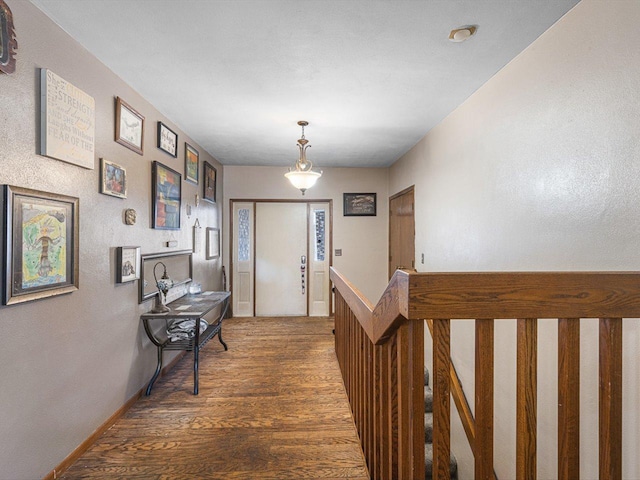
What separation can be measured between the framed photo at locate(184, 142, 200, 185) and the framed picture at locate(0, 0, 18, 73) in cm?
201

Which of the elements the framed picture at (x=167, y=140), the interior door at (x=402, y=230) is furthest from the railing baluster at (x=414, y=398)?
the interior door at (x=402, y=230)

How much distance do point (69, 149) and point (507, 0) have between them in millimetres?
2385

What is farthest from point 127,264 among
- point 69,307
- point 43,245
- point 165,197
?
point 165,197

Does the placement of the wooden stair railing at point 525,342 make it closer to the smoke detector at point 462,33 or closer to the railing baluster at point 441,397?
the railing baluster at point 441,397

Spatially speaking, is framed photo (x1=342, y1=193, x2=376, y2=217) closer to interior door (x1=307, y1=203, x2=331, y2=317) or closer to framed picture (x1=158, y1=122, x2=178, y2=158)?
interior door (x1=307, y1=203, x2=331, y2=317)

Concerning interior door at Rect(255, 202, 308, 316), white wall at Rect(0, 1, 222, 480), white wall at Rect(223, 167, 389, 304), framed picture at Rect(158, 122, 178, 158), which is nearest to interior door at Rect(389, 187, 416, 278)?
white wall at Rect(223, 167, 389, 304)

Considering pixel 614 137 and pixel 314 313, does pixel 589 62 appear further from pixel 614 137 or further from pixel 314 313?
pixel 314 313

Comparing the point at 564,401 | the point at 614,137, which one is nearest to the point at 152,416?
the point at 564,401

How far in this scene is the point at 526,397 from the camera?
2.77 ft

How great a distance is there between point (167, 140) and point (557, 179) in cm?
308

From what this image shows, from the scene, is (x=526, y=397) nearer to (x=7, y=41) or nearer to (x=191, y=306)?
(x=7, y=41)

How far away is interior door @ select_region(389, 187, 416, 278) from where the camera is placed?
155 inches

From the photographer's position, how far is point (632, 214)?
1.24 m

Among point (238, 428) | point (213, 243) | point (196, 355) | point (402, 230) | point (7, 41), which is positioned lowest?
point (238, 428)
